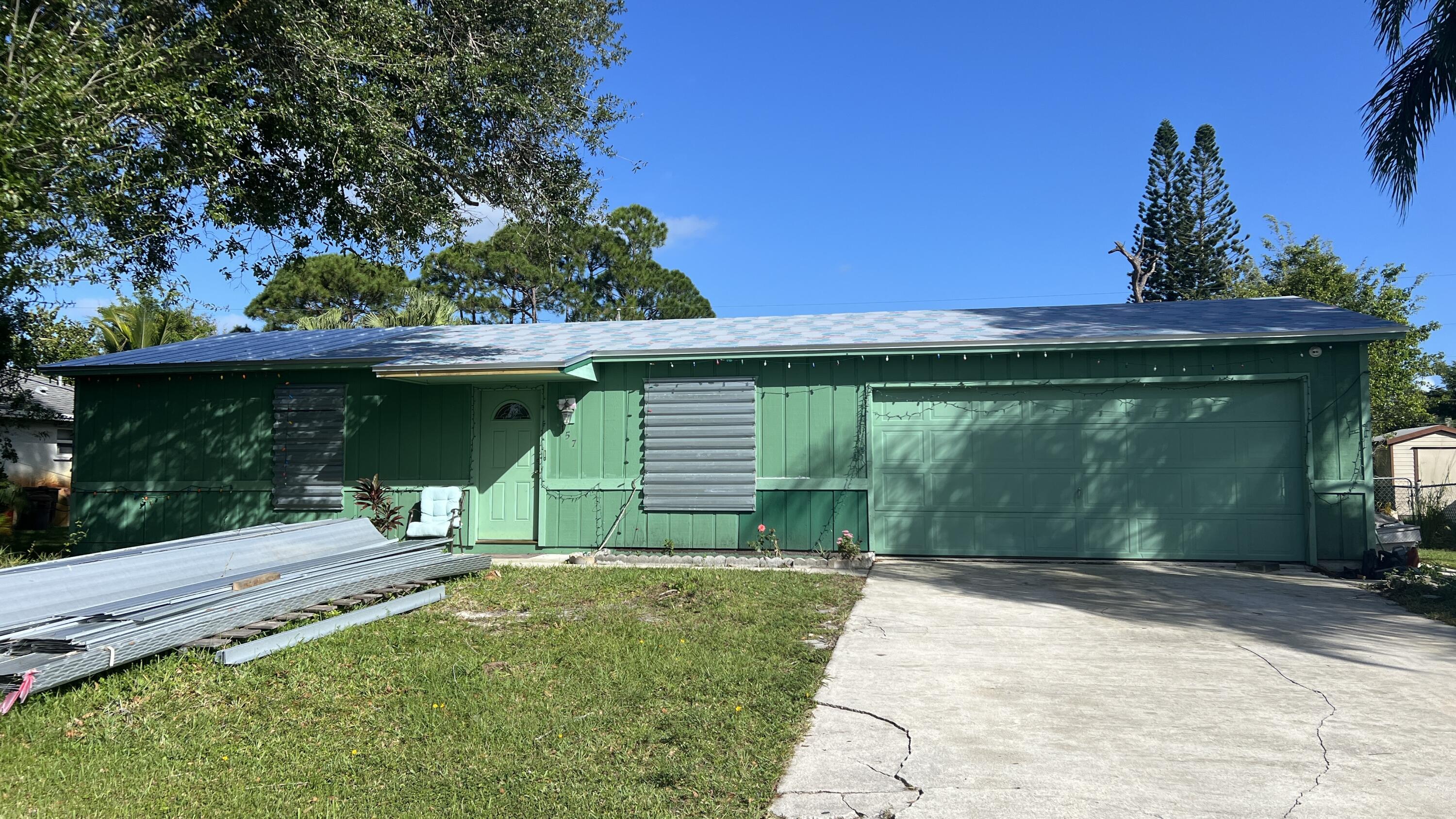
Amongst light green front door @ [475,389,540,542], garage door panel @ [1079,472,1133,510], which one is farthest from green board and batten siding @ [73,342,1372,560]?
garage door panel @ [1079,472,1133,510]

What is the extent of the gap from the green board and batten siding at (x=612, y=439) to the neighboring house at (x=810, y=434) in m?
0.03

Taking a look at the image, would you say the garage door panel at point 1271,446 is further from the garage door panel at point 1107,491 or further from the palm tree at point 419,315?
the palm tree at point 419,315

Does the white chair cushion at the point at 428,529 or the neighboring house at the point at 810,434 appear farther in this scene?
the white chair cushion at the point at 428,529

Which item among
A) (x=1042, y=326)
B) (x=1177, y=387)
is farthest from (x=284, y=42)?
(x=1177, y=387)

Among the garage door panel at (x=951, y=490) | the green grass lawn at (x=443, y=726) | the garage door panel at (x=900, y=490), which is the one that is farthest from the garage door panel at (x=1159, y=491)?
the green grass lawn at (x=443, y=726)

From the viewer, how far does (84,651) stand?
4477 millimetres

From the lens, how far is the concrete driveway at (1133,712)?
3.28m

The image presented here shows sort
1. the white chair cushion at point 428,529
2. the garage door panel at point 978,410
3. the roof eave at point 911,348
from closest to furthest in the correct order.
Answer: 1. the roof eave at point 911,348
2. the garage door panel at point 978,410
3. the white chair cushion at point 428,529

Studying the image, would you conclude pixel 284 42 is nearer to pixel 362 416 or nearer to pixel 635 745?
pixel 362 416

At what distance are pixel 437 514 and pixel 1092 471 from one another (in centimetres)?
793

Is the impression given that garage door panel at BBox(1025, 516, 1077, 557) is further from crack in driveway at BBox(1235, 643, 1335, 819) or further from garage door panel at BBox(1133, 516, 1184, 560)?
crack in driveway at BBox(1235, 643, 1335, 819)

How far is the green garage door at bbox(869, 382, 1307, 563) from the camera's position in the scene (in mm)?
9180

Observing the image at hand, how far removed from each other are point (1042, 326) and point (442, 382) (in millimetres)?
7560

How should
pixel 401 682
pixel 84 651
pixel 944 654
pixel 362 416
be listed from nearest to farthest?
pixel 84 651 < pixel 401 682 < pixel 944 654 < pixel 362 416
